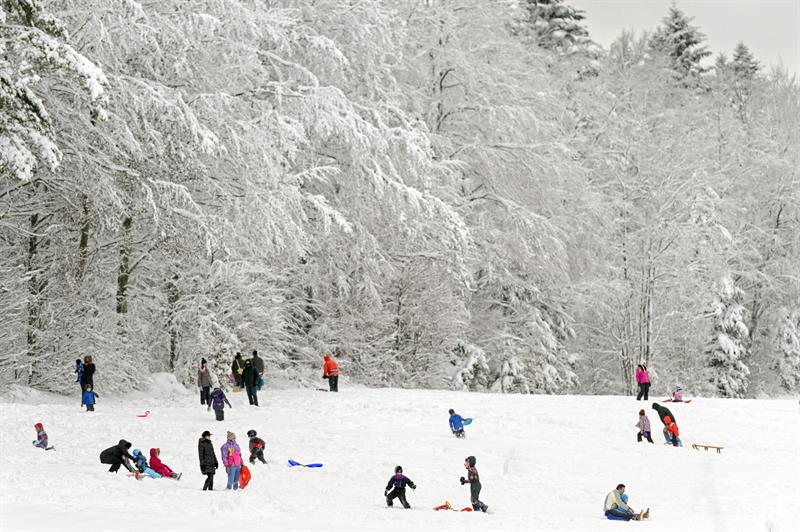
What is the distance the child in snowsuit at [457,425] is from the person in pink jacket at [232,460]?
6248 millimetres

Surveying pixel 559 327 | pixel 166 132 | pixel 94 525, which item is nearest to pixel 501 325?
pixel 559 327

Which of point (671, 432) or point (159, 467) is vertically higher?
point (671, 432)

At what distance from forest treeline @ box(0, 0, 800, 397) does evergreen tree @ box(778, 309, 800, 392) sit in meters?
0.15

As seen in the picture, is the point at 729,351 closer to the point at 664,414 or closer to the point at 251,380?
the point at 664,414

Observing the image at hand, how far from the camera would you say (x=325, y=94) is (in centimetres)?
2578

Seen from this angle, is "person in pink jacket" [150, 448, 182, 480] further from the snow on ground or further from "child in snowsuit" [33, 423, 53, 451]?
"child in snowsuit" [33, 423, 53, 451]

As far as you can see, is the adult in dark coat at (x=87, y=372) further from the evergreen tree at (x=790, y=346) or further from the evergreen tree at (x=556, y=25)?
the evergreen tree at (x=556, y=25)

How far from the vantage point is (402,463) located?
59.1ft

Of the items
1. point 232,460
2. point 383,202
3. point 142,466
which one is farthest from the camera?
point 383,202

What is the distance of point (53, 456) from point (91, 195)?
693cm

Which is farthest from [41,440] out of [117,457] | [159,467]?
[159,467]

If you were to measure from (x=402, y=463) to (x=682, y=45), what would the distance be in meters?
57.4

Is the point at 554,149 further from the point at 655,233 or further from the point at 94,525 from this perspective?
the point at 94,525

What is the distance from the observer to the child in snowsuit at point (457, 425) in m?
20.2
